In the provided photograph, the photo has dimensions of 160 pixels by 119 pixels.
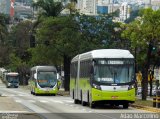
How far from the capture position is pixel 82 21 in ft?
216

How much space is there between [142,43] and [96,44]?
24.3m

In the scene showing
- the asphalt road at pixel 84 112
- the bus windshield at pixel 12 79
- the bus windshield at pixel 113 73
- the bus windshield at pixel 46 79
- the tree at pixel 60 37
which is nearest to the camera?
the asphalt road at pixel 84 112

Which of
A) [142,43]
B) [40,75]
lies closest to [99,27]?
[40,75]

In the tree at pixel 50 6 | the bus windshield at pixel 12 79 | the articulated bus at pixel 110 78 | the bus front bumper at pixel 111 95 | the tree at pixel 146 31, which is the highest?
the tree at pixel 50 6

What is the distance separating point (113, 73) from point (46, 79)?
2779cm

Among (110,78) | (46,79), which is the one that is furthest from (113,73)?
(46,79)

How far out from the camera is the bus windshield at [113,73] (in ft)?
108

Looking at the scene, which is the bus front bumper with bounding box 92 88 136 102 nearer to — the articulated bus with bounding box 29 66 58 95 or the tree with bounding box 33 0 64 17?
the articulated bus with bounding box 29 66 58 95

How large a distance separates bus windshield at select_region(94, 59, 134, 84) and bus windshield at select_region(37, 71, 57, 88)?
27.4 m

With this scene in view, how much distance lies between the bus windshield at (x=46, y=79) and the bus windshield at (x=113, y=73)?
27.4 metres

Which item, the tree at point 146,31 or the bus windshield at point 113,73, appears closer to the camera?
the bus windshield at point 113,73

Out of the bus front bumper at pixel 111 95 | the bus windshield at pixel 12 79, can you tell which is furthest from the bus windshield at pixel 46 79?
the bus windshield at pixel 12 79

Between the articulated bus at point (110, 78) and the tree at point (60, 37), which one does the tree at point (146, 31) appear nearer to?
the articulated bus at point (110, 78)

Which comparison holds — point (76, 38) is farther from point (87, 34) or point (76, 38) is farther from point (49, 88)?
point (49, 88)
